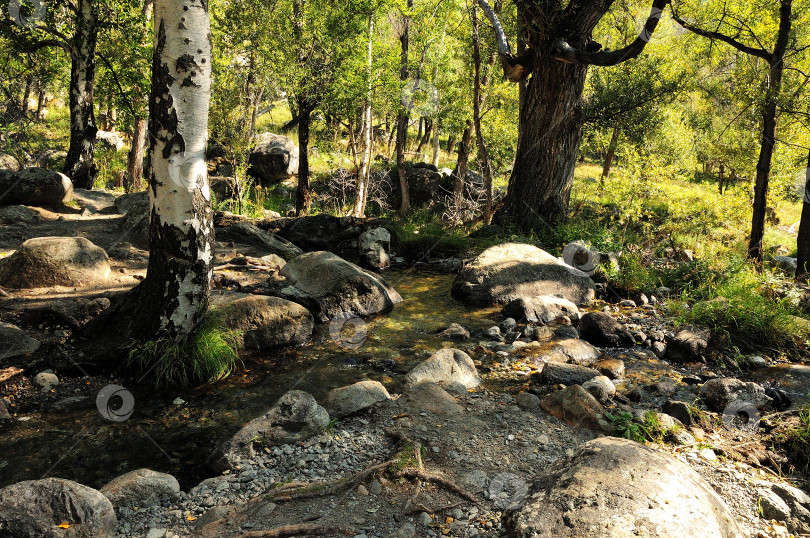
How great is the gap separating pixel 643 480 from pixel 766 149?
11035 mm

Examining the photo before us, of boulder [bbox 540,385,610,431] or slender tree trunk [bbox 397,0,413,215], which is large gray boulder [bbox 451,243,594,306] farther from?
slender tree trunk [bbox 397,0,413,215]

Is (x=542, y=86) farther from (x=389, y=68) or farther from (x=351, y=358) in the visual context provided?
(x=351, y=358)

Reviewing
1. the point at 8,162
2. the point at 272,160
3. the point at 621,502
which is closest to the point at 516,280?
the point at 621,502

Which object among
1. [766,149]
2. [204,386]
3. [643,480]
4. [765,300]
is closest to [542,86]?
[766,149]

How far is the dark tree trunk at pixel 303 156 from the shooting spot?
15698 millimetres

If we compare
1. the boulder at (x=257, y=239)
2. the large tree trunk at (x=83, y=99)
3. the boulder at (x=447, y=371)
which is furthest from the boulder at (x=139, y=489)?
the large tree trunk at (x=83, y=99)

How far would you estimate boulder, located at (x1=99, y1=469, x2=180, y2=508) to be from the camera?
3557 millimetres

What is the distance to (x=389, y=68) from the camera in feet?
54.3

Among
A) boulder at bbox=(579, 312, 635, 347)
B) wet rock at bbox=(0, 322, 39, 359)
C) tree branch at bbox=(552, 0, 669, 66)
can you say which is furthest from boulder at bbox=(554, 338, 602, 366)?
wet rock at bbox=(0, 322, 39, 359)

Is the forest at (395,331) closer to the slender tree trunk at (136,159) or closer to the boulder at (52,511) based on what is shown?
the boulder at (52,511)

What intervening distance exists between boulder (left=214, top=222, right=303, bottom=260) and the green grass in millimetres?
5846

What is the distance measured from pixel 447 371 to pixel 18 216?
10.4 metres

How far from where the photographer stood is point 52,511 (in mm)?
3043

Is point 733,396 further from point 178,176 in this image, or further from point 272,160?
point 272,160
